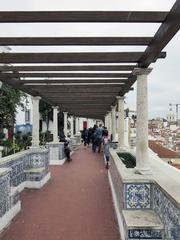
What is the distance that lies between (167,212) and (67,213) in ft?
10.9

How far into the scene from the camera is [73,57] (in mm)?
6508

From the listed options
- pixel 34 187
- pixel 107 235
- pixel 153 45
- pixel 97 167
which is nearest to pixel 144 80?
pixel 153 45

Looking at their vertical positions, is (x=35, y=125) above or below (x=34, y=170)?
above

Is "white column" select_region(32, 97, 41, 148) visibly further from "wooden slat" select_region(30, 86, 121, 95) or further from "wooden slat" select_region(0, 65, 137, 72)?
"wooden slat" select_region(0, 65, 137, 72)

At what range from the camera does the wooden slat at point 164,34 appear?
423 cm

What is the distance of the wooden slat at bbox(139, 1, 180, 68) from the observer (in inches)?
167

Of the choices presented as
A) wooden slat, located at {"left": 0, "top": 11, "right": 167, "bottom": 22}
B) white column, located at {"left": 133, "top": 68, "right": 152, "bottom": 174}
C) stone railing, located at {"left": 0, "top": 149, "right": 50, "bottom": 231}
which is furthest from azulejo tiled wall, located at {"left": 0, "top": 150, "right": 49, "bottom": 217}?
wooden slat, located at {"left": 0, "top": 11, "right": 167, "bottom": 22}

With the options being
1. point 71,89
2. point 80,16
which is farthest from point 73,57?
point 71,89

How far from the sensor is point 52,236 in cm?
601

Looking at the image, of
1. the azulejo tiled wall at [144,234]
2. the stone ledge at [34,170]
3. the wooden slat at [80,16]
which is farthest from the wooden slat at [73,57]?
the stone ledge at [34,170]

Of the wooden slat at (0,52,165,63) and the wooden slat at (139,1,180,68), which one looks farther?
the wooden slat at (0,52,165,63)

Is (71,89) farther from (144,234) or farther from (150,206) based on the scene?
(144,234)

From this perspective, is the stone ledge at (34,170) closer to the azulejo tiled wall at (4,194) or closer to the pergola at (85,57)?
the pergola at (85,57)

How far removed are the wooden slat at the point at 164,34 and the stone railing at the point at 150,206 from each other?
1.81 metres
